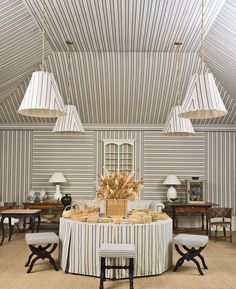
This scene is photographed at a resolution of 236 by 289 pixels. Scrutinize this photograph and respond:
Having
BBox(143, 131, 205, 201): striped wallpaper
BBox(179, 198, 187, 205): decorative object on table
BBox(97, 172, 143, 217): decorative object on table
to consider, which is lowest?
BBox(179, 198, 187, 205): decorative object on table

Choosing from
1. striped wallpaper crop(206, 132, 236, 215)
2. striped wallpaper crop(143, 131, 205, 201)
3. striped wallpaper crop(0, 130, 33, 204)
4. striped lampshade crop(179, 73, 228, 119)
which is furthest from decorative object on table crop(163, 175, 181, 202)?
striped lampshade crop(179, 73, 228, 119)

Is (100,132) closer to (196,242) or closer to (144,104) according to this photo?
(144,104)

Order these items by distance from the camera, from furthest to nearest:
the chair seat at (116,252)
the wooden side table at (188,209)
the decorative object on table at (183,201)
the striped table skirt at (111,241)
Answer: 1. the decorative object on table at (183,201)
2. the wooden side table at (188,209)
3. the striped table skirt at (111,241)
4. the chair seat at (116,252)

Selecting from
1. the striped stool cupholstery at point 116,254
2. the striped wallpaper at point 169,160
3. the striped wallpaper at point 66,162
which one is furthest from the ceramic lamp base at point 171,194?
the striped stool cupholstery at point 116,254

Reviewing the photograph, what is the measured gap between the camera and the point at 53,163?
11.0 meters

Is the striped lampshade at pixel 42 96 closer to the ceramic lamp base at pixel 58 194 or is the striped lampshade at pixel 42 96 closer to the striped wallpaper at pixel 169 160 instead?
the ceramic lamp base at pixel 58 194

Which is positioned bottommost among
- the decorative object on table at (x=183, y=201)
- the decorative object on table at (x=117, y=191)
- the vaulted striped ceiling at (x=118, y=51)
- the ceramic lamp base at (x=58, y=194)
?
the decorative object on table at (x=183, y=201)

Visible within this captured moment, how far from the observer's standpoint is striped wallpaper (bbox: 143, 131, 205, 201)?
10891mm

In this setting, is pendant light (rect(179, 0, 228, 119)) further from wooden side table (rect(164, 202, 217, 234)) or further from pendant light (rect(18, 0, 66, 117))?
wooden side table (rect(164, 202, 217, 234))

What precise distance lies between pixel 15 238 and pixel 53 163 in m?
2.49

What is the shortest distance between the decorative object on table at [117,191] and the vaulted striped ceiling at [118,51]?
2616 mm

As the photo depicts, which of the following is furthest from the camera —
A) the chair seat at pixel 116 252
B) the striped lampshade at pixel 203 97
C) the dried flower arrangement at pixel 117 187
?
the dried flower arrangement at pixel 117 187

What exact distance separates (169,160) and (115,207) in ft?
15.8

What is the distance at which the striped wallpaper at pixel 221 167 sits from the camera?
10867mm
